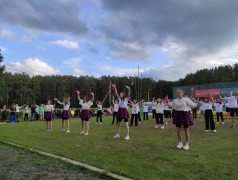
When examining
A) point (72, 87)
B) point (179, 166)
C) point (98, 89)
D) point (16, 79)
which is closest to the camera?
point (179, 166)

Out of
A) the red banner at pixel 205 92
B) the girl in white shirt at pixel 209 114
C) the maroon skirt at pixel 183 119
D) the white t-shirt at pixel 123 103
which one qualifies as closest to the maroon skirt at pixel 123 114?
the white t-shirt at pixel 123 103

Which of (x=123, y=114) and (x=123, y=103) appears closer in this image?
(x=123, y=114)

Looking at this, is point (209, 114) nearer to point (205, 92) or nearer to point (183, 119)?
point (183, 119)

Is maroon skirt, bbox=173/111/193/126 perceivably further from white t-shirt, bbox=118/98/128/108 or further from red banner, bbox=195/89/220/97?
red banner, bbox=195/89/220/97

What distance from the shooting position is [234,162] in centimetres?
511

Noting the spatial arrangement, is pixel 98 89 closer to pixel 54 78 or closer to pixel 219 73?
pixel 54 78

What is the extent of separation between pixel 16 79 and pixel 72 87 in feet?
73.8

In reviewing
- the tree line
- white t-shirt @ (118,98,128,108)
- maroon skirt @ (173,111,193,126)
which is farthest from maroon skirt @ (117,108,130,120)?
the tree line

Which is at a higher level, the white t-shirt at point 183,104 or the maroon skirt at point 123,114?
the white t-shirt at point 183,104

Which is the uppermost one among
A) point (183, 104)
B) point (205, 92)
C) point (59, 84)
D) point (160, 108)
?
point (59, 84)

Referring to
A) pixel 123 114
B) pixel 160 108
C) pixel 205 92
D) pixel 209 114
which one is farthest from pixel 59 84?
pixel 123 114

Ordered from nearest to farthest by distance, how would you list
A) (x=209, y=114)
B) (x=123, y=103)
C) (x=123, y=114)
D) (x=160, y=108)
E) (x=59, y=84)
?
(x=123, y=114), (x=123, y=103), (x=209, y=114), (x=160, y=108), (x=59, y=84)

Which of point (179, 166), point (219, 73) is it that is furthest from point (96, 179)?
point (219, 73)

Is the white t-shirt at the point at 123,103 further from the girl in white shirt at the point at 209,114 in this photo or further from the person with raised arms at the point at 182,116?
the girl in white shirt at the point at 209,114
